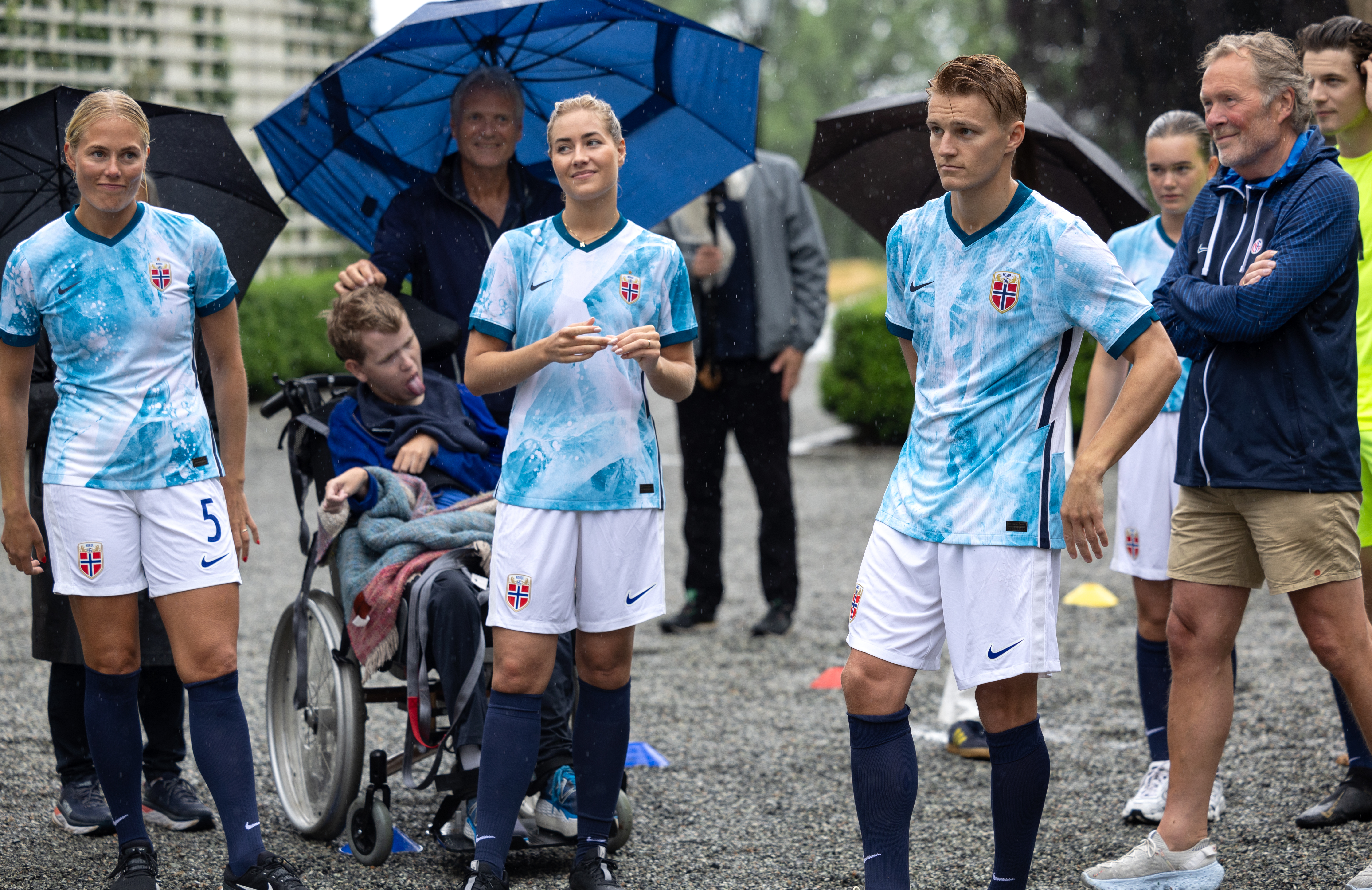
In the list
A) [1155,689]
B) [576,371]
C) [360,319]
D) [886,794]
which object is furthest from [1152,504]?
[360,319]

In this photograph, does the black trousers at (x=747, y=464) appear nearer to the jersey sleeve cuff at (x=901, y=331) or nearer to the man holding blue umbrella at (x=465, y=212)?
the man holding blue umbrella at (x=465, y=212)

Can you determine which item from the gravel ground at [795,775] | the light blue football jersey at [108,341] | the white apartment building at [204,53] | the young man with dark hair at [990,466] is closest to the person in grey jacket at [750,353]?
the gravel ground at [795,775]

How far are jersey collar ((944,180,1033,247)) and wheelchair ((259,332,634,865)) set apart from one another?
169 centimetres

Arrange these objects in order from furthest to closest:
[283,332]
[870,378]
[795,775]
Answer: [283,332], [870,378], [795,775]

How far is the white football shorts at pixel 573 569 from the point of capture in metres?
3.45

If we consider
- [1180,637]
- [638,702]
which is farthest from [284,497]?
[1180,637]

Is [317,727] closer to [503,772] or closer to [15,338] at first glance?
[503,772]

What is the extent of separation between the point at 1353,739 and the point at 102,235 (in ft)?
12.6

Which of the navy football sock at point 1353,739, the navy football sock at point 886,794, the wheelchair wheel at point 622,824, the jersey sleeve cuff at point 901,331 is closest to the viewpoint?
the navy football sock at point 886,794

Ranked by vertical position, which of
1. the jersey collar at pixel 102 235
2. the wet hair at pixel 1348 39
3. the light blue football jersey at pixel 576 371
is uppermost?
the wet hair at pixel 1348 39

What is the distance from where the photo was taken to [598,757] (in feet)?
11.9

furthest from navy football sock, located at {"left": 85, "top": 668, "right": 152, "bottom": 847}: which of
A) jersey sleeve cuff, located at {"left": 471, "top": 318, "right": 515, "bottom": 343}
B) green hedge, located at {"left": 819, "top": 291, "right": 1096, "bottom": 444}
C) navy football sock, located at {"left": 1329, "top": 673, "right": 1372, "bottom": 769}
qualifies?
green hedge, located at {"left": 819, "top": 291, "right": 1096, "bottom": 444}

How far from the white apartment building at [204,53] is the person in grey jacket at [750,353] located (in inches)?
272

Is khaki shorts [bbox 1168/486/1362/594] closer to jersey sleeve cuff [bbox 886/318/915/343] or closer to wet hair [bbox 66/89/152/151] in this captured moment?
jersey sleeve cuff [bbox 886/318/915/343]
